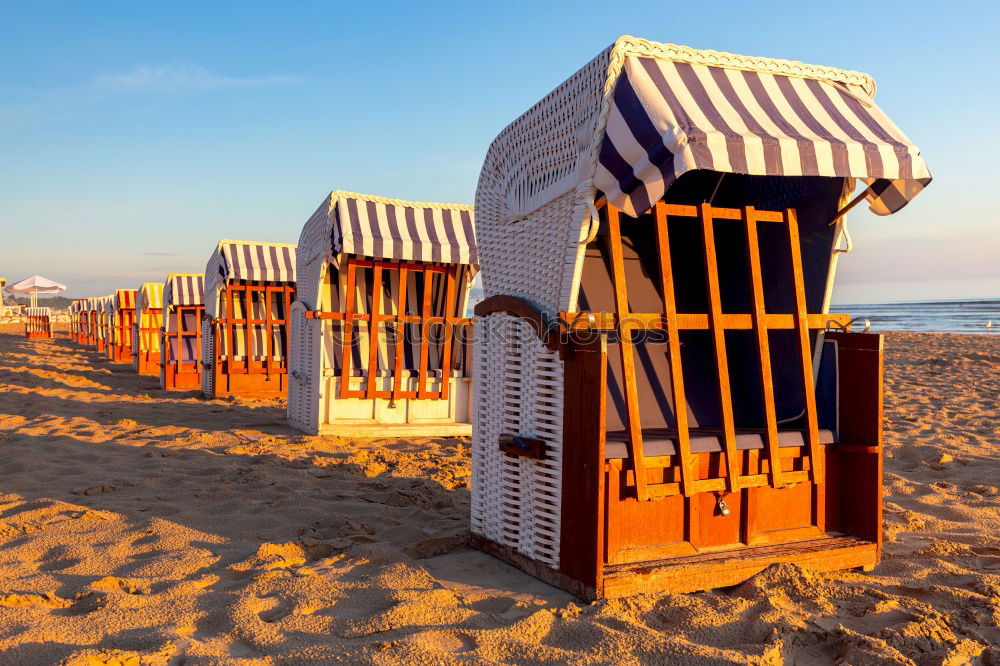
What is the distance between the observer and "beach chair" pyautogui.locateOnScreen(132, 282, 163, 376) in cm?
1775

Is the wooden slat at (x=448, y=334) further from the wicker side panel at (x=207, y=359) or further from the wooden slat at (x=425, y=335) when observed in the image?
the wicker side panel at (x=207, y=359)

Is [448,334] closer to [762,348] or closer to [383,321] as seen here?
[383,321]

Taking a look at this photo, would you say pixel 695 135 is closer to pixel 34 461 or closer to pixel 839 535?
pixel 839 535

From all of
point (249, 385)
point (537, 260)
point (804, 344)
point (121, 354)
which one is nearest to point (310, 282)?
point (249, 385)

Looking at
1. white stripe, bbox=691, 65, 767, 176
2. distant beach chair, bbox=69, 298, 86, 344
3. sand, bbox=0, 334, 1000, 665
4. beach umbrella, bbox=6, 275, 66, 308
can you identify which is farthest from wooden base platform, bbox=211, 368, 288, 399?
beach umbrella, bbox=6, 275, 66, 308

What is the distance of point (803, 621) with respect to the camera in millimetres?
3025

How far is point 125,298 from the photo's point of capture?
21.8m

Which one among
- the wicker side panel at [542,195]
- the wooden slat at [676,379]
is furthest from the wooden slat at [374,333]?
the wooden slat at [676,379]

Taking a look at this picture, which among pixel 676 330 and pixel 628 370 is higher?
pixel 676 330

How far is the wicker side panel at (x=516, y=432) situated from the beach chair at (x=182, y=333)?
11461 mm

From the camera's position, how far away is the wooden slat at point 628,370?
3.38 meters

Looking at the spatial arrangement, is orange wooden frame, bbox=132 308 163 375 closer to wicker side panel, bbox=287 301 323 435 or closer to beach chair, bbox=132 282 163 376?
beach chair, bbox=132 282 163 376

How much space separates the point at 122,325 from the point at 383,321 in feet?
55.1

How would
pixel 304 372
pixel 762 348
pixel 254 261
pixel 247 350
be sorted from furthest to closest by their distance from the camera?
pixel 247 350 → pixel 254 261 → pixel 304 372 → pixel 762 348
